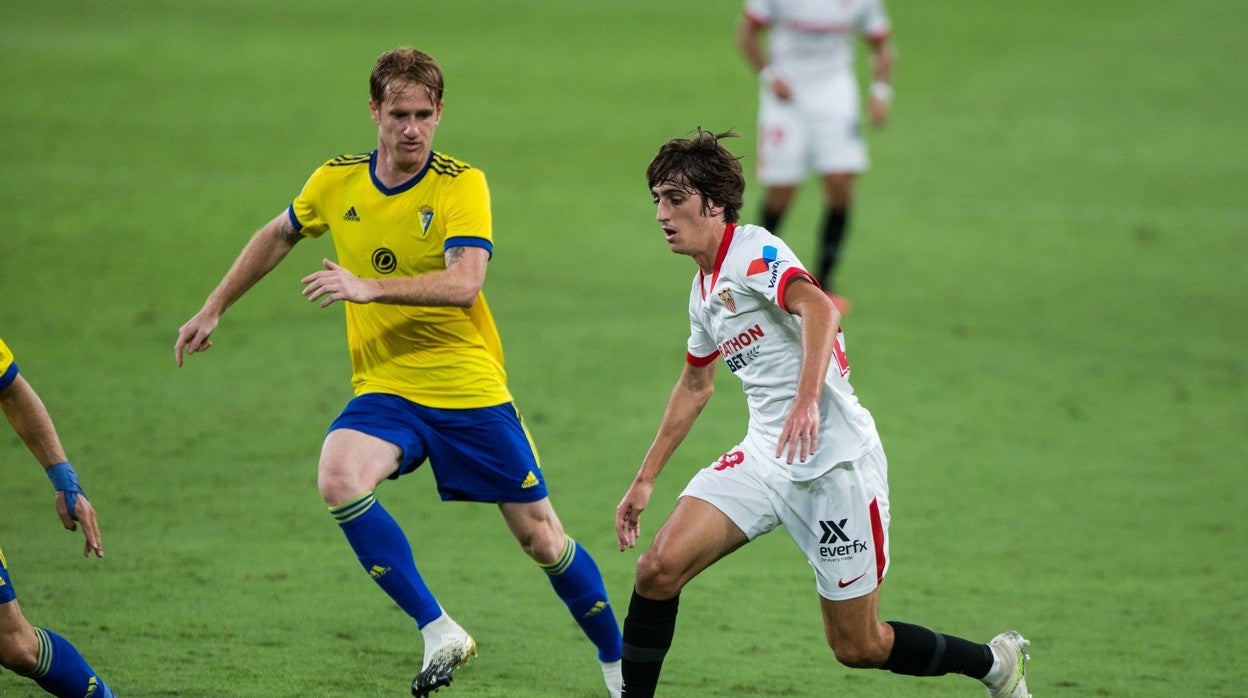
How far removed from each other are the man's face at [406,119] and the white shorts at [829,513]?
5.71ft

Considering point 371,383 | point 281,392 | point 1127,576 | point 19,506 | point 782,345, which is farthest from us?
point 281,392

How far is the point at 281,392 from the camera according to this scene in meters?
11.2

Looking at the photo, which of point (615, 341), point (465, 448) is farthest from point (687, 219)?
point (615, 341)

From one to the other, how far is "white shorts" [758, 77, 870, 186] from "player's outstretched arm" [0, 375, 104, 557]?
339 inches

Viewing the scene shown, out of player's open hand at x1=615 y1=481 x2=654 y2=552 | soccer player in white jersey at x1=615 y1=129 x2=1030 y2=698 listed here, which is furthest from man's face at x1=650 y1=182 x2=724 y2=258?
player's open hand at x1=615 y1=481 x2=654 y2=552

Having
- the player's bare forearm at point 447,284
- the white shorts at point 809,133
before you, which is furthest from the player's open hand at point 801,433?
the white shorts at point 809,133

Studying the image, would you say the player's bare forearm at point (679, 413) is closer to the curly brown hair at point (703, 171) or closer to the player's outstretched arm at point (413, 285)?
the curly brown hair at point (703, 171)

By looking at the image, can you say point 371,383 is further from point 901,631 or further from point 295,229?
point 901,631

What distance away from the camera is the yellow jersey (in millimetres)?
6391

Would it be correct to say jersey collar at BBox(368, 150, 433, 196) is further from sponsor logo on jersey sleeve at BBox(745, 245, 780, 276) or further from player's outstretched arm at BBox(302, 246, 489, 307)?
sponsor logo on jersey sleeve at BBox(745, 245, 780, 276)

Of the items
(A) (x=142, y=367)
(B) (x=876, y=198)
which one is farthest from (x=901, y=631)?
(B) (x=876, y=198)

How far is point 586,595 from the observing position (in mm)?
6633

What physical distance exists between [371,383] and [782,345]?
5.90 feet

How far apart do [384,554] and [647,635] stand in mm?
1088
